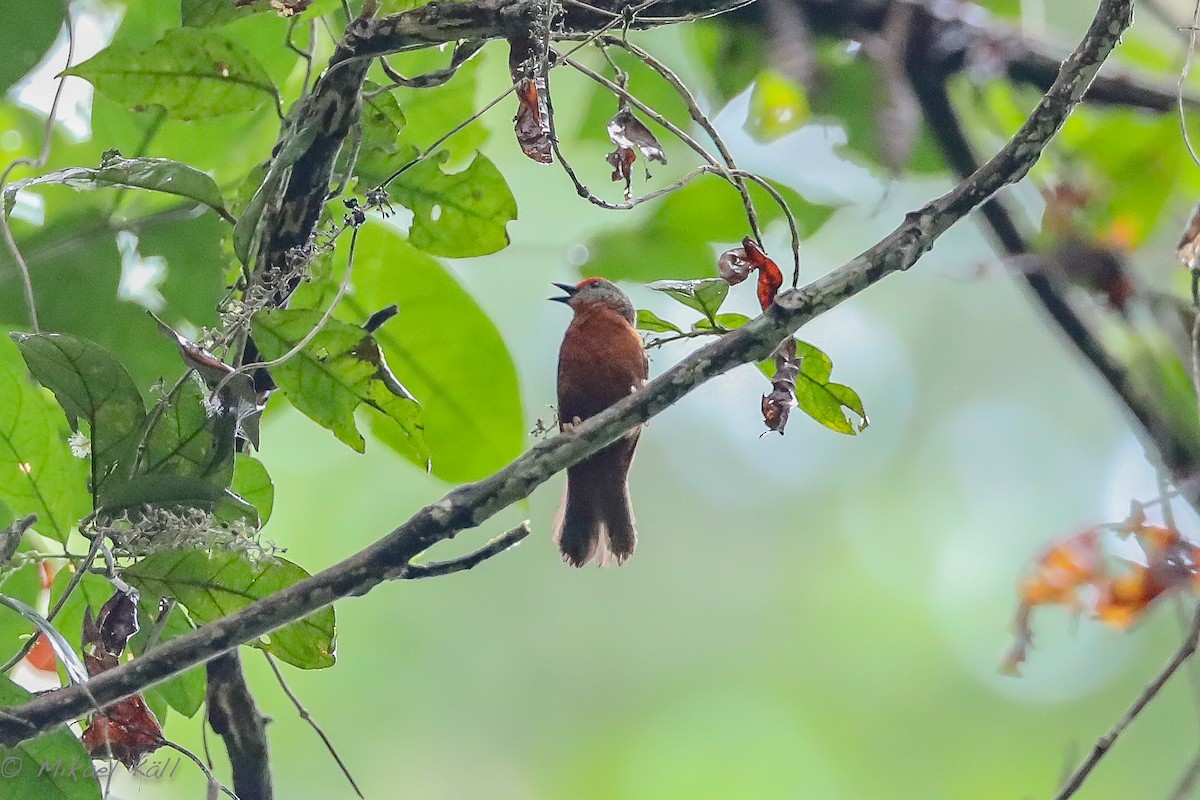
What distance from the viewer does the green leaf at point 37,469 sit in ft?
3.27

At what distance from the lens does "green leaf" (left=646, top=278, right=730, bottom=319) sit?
967 millimetres

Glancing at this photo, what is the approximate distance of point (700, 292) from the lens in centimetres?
97

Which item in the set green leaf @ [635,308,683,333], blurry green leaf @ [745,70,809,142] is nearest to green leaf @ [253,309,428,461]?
green leaf @ [635,308,683,333]

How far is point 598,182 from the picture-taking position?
2219 mm

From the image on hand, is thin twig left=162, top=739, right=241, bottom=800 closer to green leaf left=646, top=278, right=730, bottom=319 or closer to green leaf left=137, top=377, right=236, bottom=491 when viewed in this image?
green leaf left=137, top=377, right=236, bottom=491

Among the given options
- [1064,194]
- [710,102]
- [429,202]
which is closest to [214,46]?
[429,202]

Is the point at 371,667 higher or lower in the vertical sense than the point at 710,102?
higher

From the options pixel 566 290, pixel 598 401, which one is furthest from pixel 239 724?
pixel 566 290

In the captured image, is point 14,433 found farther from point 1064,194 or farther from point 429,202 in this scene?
point 1064,194

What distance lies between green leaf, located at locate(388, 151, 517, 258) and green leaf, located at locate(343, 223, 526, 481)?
132 millimetres

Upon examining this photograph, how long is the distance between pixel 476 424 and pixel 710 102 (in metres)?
0.69

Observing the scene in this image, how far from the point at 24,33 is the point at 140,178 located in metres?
0.36

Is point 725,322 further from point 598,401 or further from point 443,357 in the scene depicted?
point 598,401

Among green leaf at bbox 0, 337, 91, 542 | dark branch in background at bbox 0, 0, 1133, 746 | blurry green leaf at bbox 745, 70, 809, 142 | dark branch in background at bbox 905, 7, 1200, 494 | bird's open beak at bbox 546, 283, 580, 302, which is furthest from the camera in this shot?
bird's open beak at bbox 546, 283, 580, 302
